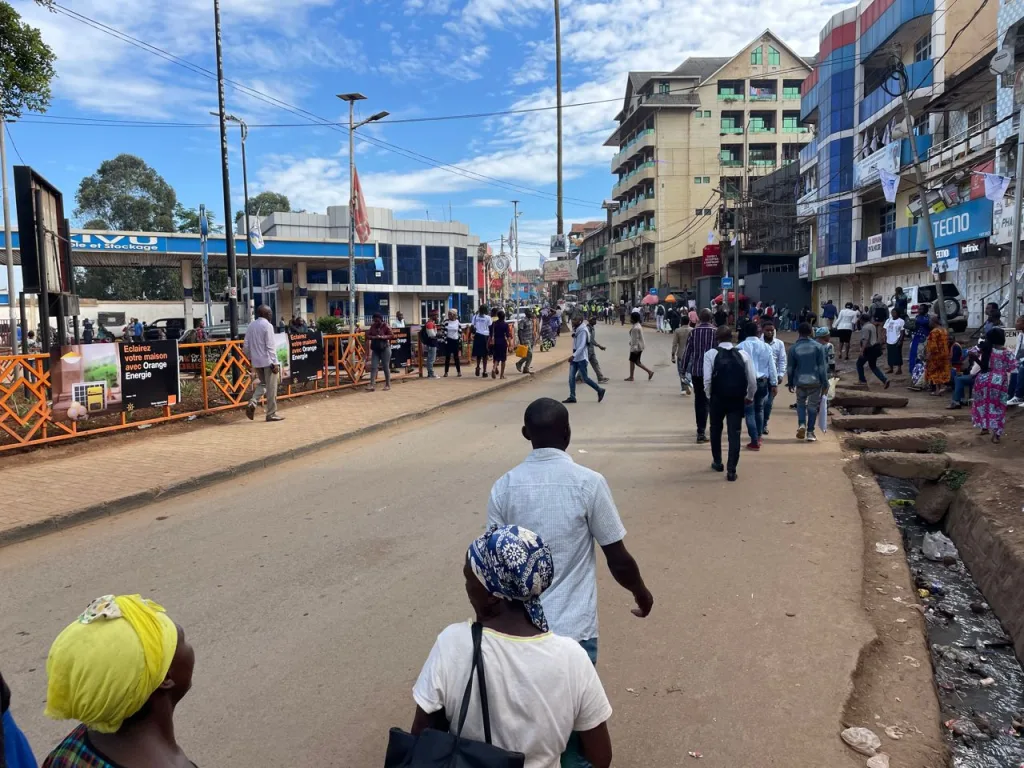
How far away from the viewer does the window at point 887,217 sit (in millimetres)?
31550

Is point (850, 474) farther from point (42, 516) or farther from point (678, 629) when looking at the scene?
point (42, 516)

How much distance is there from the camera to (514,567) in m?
1.84

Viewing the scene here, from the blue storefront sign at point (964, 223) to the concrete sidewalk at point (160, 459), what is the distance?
15.9 metres

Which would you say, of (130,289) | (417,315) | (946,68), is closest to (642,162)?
(417,315)

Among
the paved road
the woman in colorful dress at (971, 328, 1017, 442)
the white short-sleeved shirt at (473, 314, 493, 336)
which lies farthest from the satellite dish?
the white short-sleeved shirt at (473, 314, 493, 336)

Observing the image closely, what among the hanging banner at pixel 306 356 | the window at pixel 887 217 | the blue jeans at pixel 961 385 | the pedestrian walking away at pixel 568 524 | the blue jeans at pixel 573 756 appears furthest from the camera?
the window at pixel 887 217

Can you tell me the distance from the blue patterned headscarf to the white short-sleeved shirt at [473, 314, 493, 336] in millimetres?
16894

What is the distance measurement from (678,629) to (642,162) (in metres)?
66.3

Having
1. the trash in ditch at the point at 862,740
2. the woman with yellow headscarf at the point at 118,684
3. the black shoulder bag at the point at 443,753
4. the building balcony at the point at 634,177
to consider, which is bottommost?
the trash in ditch at the point at 862,740

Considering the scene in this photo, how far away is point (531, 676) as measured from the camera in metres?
1.81

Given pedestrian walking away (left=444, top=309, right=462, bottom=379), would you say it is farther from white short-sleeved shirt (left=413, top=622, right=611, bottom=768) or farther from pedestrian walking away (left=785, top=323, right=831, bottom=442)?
white short-sleeved shirt (left=413, top=622, right=611, bottom=768)

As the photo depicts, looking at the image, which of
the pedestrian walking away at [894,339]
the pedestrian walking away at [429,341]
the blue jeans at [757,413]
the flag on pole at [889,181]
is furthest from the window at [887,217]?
the blue jeans at [757,413]

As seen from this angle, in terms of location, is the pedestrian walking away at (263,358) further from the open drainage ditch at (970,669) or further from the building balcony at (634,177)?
the building balcony at (634,177)

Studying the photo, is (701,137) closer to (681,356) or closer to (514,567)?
(681,356)
